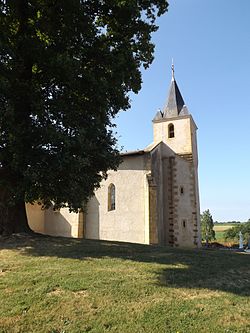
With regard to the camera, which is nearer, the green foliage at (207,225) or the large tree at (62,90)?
the large tree at (62,90)

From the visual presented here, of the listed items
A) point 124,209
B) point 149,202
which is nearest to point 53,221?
point 124,209

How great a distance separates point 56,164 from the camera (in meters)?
11.2

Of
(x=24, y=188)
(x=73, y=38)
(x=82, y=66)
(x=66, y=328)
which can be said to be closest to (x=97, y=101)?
(x=82, y=66)

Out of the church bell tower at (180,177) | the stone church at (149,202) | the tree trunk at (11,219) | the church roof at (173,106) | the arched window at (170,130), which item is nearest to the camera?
the tree trunk at (11,219)

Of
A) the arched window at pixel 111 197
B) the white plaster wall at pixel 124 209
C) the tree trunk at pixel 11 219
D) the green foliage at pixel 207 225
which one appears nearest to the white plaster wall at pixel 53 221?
the white plaster wall at pixel 124 209

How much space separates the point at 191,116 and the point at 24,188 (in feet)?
70.9

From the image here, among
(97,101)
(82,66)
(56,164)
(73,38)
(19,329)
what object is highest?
(73,38)

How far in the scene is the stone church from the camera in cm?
2347

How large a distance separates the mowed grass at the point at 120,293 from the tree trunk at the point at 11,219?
2.53 metres

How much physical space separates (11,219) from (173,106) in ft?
71.3

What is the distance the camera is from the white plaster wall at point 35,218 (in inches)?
1119

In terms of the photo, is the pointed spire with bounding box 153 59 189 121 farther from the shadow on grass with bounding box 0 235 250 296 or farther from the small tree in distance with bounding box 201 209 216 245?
the small tree in distance with bounding box 201 209 216 245

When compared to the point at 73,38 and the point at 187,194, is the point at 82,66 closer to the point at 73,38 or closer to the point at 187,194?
the point at 73,38

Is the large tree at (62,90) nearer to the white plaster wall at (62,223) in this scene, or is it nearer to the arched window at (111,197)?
the arched window at (111,197)
